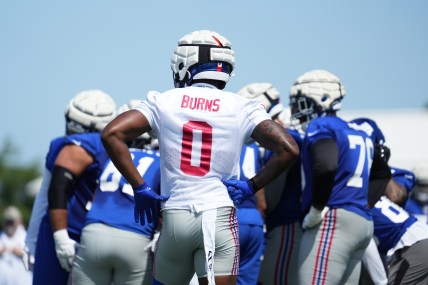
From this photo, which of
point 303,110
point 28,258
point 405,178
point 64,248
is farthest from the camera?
point 405,178

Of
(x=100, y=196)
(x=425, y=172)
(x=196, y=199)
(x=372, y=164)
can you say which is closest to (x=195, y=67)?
(x=196, y=199)

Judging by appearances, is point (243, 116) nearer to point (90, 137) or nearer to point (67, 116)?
point (90, 137)

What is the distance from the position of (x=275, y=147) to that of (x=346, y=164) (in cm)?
172

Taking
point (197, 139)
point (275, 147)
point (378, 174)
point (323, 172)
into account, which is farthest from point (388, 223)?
point (197, 139)

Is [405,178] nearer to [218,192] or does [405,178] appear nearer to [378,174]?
[378,174]

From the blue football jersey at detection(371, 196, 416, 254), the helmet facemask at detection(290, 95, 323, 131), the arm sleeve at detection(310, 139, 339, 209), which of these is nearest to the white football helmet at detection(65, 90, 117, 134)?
the helmet facemask at detection(290, 95, 323, 131)

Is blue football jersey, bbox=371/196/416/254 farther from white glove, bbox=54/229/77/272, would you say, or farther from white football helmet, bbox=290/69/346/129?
white glove, bbox=54/229/77/272

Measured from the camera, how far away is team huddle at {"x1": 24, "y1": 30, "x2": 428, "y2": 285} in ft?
19.0

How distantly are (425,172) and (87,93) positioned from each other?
14.7 feet

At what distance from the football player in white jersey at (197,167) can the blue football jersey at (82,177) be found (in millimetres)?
1967

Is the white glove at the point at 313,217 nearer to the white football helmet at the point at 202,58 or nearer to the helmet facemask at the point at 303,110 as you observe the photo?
the helmet facemask at the point at 303,110

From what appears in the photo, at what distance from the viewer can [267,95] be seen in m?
8.70

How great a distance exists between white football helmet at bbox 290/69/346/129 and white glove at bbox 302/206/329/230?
37.6 inches

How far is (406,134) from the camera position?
99.0ft
